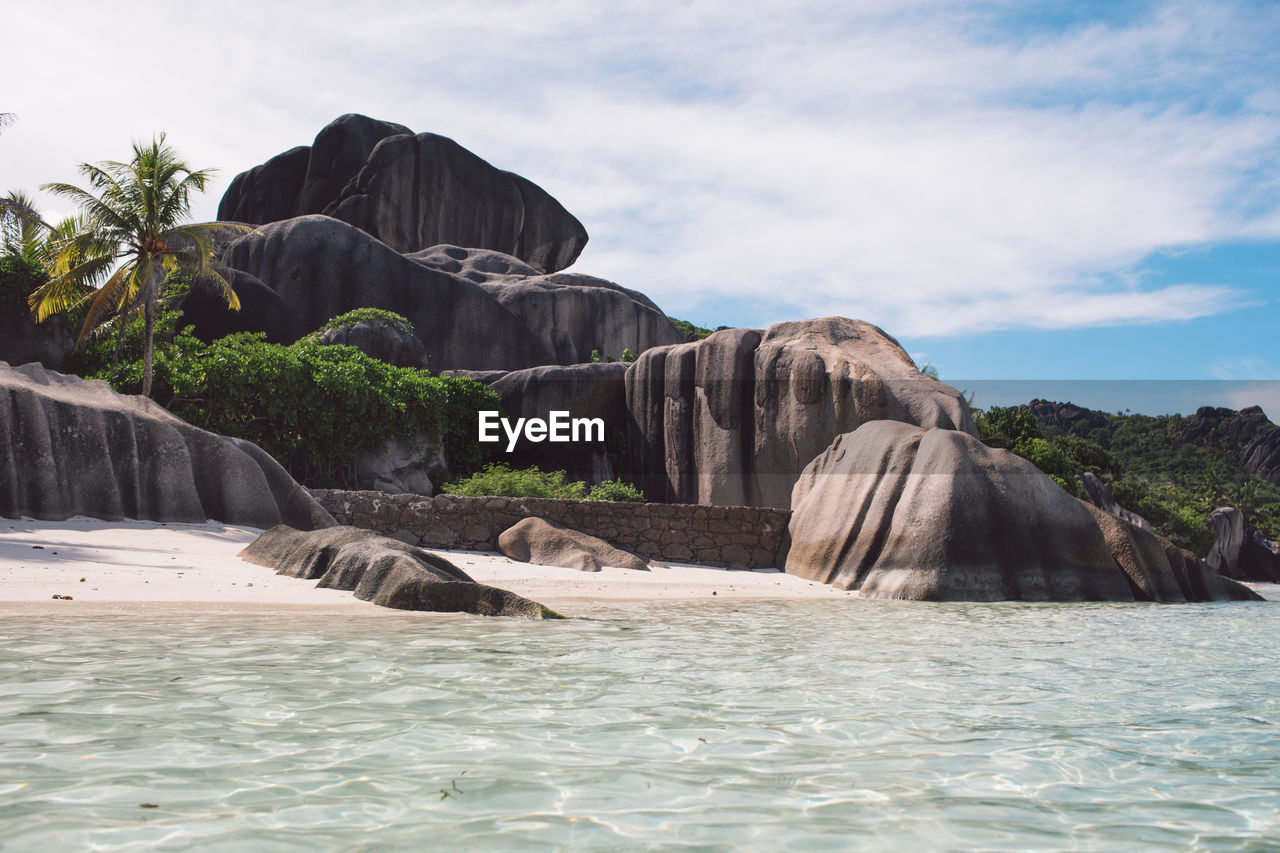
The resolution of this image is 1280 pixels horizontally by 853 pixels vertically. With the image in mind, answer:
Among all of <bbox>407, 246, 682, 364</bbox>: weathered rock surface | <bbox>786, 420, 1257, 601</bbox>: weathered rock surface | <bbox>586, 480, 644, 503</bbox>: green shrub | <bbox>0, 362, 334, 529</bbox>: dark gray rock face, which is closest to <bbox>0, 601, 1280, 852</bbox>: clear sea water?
<bbox>786, 420, 1257, 601</bbox>: weathered rock surface

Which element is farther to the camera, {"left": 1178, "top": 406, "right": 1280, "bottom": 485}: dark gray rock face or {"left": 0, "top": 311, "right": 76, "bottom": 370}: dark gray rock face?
{"left": 1178, "top": 406, "right": 1280, "bottom": 485}: dark gray rock face

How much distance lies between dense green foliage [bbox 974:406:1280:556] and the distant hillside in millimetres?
90

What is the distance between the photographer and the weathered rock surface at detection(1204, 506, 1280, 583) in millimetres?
43562

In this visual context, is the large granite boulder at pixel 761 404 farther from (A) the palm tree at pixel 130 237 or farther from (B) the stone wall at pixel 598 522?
(A) the palm tree at pixel 130 237

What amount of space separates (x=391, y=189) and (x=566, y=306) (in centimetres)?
1312

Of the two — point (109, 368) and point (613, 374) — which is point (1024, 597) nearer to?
point (613, 374)

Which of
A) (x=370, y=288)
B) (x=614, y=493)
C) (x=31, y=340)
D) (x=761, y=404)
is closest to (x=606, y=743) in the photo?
(x=614, y=493)

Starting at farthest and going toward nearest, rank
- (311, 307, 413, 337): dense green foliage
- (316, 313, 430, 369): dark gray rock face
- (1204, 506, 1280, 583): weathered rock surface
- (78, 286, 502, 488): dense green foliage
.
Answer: (1204, 506, 1280, 583): weathered rock surface → (311, 307, 413, 337): dense green foliage → (316, 313, 430, 369): dark gray rock face → (78, 286, 502, 488): dense green foliage

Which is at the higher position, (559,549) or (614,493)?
(614,493)

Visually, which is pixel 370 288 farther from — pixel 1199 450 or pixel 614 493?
pixel 1199 450

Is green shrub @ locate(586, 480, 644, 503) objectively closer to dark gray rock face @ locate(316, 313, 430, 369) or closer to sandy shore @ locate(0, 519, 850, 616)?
sandy shore @ locate(0, 519, 850, 616)

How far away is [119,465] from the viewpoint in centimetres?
1270

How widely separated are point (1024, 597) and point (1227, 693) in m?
6.22

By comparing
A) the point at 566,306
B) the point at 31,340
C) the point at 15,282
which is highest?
the point at 566,306
